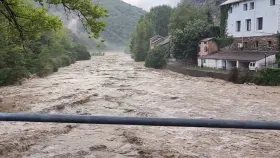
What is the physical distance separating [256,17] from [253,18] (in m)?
0.74

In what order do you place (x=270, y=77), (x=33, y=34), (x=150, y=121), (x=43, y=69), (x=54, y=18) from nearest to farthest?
(x=150, y=121) < (x=54, y=18) < (x=33, y=34) < (x=270, y=77) < (x=43, y=69)

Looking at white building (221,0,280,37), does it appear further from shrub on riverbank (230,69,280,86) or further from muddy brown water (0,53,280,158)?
muddy brown water (0,53,280,158)

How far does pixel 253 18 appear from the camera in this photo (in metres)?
46.9

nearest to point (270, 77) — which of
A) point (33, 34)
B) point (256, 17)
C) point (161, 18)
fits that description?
point (256, 17)

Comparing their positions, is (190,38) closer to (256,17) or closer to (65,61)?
(256,17)

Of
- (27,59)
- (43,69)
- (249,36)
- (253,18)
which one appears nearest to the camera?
(27,59)

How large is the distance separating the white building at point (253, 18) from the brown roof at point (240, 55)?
8.26 feet

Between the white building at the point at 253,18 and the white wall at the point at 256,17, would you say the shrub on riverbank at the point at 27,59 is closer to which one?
the white wall at the point at 256,17

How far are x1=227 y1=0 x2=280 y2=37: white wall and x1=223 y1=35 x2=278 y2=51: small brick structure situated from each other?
1.78ft

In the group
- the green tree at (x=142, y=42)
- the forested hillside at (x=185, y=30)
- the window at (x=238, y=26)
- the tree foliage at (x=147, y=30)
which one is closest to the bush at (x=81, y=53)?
the tree foliage at (x=147, y=30)

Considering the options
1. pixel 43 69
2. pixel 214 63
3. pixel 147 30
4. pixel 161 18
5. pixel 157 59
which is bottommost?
pixel 214 63

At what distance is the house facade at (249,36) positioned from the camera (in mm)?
41828

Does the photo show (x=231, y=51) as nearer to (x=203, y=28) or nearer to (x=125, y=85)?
(x=203, y=28)

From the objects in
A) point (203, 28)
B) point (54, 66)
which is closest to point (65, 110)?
point (54, 66)
